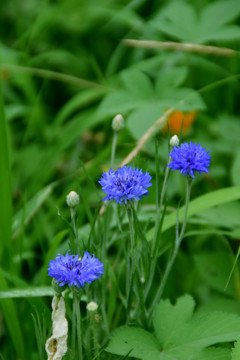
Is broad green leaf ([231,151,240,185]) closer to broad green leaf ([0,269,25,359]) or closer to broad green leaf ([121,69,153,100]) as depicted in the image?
broad green leaf ([121,69,153,100])

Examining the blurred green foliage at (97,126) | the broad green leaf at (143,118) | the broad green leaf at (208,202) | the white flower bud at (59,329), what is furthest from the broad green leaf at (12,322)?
the broad green leaf at (143,118)

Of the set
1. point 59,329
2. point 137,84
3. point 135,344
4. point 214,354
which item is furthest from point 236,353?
point 137,84

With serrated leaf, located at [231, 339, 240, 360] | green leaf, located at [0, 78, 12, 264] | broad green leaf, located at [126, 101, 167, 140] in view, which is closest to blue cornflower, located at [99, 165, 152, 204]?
serrated leaf, located at [231, 339, 240, 360]

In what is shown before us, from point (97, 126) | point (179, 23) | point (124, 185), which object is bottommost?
point (124, 185)

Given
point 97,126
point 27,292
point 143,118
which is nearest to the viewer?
point 27,292

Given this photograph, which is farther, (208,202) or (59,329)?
(208,202)

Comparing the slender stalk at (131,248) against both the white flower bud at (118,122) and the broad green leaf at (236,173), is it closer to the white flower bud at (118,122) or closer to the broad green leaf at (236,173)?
the white flower bud at (118,122)

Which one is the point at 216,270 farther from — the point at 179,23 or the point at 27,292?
the point at 179,23

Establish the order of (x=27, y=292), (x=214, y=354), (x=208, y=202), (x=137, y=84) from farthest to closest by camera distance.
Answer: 1. (x=137, y=84)
2. (x=208, y=202)
3. (x=27, y=292)
4. (x=214, y=354)
